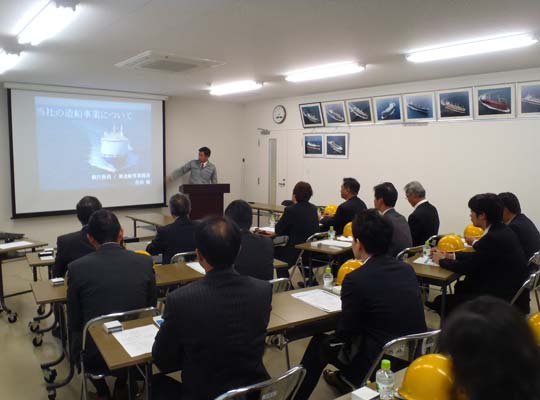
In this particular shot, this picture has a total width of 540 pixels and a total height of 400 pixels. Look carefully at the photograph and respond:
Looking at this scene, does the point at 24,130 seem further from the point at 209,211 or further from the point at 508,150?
the point at 508,150

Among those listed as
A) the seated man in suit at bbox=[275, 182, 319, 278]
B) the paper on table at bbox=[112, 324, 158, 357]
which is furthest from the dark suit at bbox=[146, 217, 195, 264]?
the paper on table at bbox=[112, 324, 158, 357]

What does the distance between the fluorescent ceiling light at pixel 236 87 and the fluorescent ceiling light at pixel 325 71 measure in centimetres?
81

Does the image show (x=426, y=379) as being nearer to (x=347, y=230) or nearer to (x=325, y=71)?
(x=347, y=230)

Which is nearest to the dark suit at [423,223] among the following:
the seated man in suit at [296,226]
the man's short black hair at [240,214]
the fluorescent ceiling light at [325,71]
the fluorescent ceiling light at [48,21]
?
the seated man in suit at [296,226]

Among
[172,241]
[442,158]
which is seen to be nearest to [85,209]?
[172,241]

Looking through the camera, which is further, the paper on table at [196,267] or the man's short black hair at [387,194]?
the man's short black hair at [387,194]

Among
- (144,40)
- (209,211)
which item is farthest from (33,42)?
(209,211)

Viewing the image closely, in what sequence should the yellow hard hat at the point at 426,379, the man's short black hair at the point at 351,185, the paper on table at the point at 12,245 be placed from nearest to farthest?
the yellow hard hat at the point at 426,379 → the paper on table at the point at 12,245 → the man's short black hair at the point at 351,185

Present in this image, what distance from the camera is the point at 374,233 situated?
7.20 ft

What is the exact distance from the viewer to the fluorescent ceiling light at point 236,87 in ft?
22.2

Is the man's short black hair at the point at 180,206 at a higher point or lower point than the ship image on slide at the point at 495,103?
lower

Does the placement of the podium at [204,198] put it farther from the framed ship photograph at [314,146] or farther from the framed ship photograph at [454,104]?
the framed ship photograph at [454,104]

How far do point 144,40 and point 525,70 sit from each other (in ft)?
15.3

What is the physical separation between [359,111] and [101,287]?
5.88 metres
